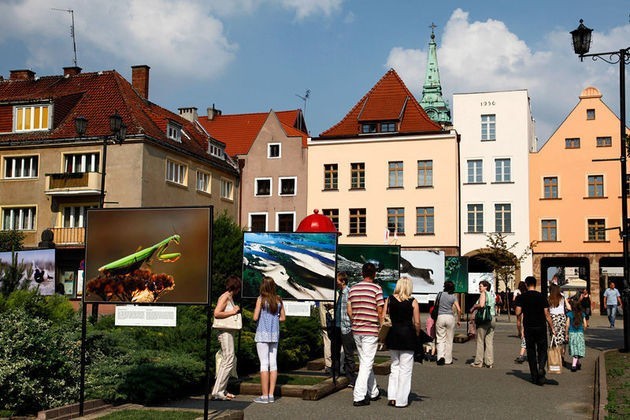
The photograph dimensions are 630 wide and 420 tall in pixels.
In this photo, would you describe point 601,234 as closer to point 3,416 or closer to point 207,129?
point 207,129

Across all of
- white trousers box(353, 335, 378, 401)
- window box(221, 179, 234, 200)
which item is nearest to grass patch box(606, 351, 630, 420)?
white trousers box(353, 335, 378, 401)

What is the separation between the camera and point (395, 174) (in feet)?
169

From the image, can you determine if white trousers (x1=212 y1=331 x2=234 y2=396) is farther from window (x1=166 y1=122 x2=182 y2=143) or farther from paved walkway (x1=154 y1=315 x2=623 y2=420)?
window (x1=166 y1=122 x2=182 y2=143)

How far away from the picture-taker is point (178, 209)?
10.5m

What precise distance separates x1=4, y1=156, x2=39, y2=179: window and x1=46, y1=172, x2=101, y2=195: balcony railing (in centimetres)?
187

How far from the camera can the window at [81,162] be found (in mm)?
44969

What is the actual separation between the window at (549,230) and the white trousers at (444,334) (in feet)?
112

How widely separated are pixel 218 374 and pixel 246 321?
16.6ft

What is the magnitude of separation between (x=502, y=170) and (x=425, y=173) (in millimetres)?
4875

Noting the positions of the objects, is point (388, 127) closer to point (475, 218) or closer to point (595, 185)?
point (475, 218)

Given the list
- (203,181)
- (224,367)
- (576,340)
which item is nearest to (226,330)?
(224,367)

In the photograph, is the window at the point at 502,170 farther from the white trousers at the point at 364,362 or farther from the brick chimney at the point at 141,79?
the white trousers at the point at 364,362

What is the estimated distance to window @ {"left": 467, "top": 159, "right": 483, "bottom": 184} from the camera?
50969 millimetres

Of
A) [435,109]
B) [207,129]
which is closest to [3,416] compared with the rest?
[207,129]
